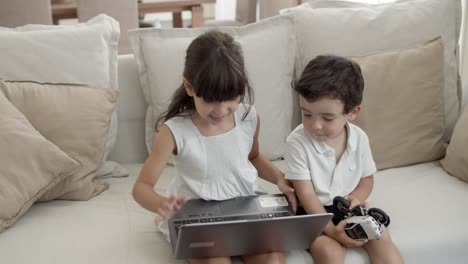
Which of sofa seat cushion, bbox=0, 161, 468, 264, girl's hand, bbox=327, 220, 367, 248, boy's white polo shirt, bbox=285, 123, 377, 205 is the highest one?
boy's white polo shirt, bbox=285, 123, 377, 205

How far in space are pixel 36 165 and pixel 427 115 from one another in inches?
53.0

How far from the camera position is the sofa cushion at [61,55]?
6.31ft

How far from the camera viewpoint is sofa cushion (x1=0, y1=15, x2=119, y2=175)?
75.7 inches

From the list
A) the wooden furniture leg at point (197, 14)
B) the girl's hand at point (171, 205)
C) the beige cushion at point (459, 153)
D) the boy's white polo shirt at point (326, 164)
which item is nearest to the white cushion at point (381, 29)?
the beige cushion at point (459, 153)

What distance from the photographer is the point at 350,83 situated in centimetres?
161

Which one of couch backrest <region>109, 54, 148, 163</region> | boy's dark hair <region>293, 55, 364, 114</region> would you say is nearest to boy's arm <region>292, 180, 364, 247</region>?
boy's dark hair <region>293, 55, 364, 114</region>

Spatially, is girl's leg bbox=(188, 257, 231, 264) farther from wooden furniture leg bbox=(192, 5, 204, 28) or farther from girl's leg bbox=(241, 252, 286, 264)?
wooden furniture leg bbox=(192, 5, 204, 28)

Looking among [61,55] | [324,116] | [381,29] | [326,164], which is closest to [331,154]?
[326,164]

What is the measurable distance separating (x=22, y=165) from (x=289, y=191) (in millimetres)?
764

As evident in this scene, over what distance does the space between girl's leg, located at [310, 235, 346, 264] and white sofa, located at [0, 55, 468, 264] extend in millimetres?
29

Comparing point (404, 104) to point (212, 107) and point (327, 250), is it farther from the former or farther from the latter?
point (212, 107)

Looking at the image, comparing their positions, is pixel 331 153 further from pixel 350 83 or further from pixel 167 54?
pixel 167 54

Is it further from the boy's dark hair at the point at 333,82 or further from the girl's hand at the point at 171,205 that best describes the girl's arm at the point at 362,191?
the girl's hand at the point at 171,205

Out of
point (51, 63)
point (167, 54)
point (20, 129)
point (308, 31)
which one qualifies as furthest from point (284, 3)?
point (20, 129)
